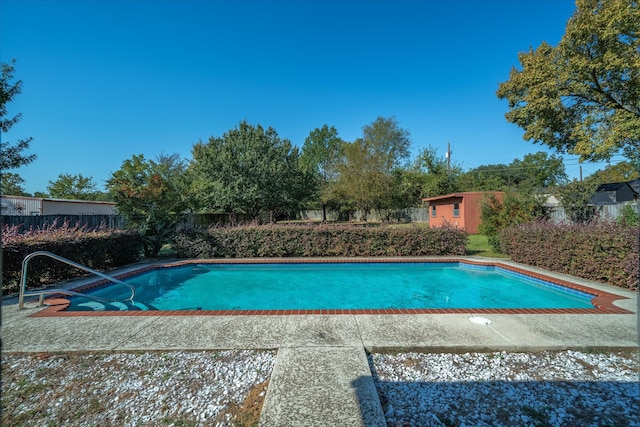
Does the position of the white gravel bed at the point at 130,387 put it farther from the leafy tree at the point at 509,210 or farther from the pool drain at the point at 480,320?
the leafy tree at the point at 509,210

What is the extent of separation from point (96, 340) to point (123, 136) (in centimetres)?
1483

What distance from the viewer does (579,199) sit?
13648 millimetres

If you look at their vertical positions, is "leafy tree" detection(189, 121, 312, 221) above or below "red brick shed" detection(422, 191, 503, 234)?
above

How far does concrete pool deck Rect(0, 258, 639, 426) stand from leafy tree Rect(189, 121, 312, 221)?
14.1 meters

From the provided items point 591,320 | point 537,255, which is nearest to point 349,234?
point 537,255

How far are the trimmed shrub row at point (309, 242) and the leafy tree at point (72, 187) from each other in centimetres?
2911

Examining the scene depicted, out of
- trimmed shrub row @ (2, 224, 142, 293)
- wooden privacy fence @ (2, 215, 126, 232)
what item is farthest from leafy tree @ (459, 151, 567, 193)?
trimmed shrub row @ (2, 224, 142, 293)

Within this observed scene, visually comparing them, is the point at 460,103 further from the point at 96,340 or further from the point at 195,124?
the point at 96,340

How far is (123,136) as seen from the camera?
51.4 feet

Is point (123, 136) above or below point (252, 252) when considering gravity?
above

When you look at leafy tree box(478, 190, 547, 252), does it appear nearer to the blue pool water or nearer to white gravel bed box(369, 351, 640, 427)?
the blue pool water

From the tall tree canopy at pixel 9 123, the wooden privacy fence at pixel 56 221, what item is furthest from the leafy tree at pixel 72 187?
the tall tree canopy at pixel 9 123

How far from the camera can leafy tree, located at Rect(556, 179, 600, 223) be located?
13633 mm

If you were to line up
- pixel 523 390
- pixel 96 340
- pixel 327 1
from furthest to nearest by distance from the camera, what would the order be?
pixel 327 1 < pixel 96 340 < pixel 523 390
